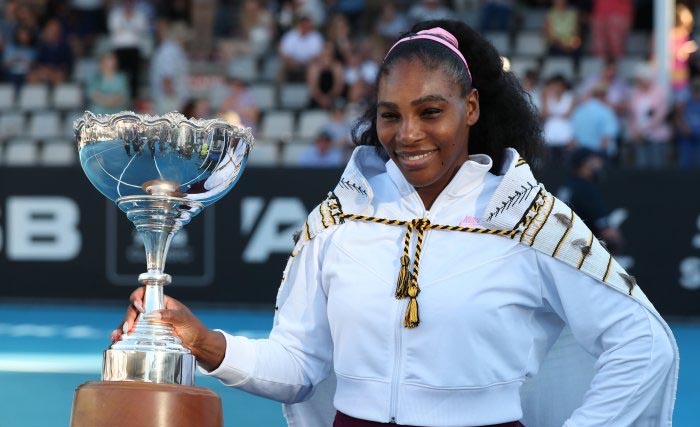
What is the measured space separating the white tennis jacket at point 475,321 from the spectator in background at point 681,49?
10.9m

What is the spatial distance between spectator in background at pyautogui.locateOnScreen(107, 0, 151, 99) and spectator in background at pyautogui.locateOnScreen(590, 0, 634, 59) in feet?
17.1

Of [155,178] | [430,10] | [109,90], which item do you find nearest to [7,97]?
[109,90]

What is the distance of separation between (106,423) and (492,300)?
841 millimetres

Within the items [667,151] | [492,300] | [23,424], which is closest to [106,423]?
[492,300]

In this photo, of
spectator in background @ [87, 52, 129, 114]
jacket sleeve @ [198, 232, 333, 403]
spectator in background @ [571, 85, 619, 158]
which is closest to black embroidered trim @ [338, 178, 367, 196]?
jacket sleeve @ [198, 232, 333, 403]

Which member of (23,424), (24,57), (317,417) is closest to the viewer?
(317,417)

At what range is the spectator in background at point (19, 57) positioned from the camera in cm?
1688

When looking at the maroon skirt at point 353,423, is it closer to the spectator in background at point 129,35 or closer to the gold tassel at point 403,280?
the gold tassel at point 403,280

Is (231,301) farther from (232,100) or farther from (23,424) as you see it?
(23,424)

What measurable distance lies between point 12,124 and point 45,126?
1.55 ft

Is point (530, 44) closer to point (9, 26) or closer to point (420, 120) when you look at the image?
point (9, 26)

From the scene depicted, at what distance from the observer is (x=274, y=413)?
673cm

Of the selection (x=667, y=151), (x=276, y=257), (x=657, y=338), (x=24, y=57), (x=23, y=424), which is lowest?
(x=23, y=424)

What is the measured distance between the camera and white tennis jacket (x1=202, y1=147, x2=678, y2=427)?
9.71ft
